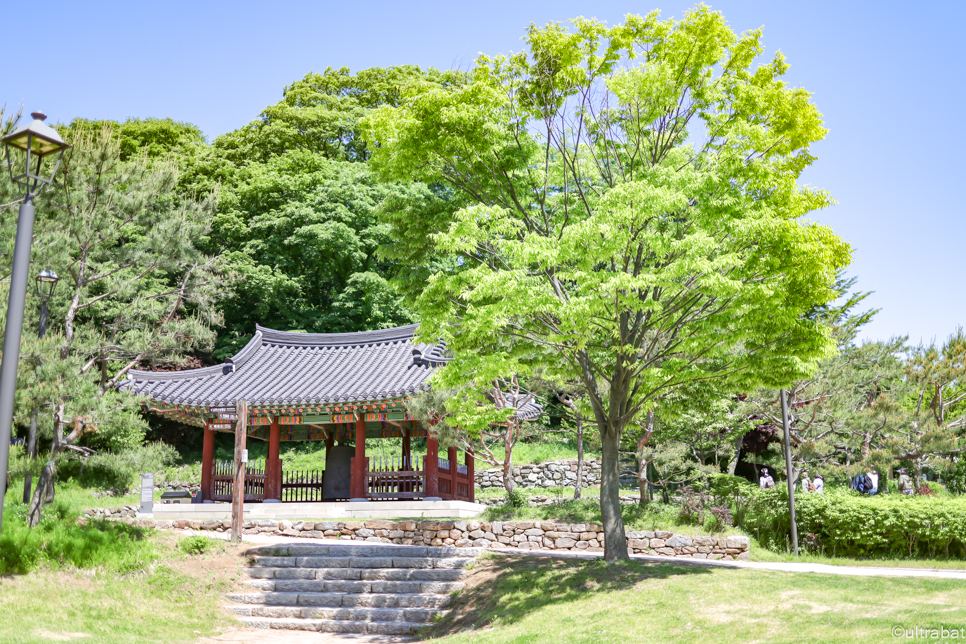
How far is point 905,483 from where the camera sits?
21406mm

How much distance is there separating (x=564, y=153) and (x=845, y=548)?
9.77 metres

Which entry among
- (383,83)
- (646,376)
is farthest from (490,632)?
(383,83)

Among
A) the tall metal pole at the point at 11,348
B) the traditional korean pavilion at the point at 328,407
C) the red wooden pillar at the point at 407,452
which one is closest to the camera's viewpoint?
the tall metal pole at the point at 11,348

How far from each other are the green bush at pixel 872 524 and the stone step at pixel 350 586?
7.37 m

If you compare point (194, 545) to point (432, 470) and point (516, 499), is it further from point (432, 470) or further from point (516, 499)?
point (516, 499)

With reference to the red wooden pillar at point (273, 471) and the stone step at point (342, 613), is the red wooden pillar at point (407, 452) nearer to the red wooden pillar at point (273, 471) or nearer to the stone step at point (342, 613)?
the red wooden pillar at point (273, 471)

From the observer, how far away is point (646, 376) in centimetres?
1081

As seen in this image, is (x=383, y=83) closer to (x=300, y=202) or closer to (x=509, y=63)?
(x=300, y=202)

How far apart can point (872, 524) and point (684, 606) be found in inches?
270

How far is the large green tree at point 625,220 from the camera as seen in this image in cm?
982

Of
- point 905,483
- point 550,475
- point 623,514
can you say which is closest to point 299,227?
point 550,475

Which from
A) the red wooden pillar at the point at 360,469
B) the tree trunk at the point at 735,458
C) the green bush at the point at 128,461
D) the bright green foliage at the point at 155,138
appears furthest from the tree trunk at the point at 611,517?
the bright green foliage at the point at 155,138

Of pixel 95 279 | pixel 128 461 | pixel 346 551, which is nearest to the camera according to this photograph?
pixel 128 461

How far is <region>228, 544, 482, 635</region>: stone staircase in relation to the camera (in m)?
11.6
